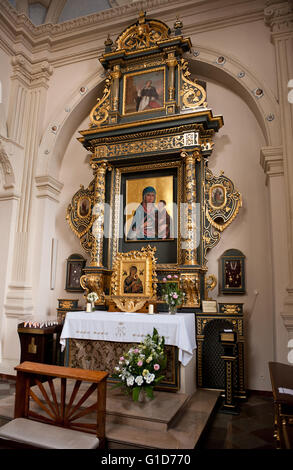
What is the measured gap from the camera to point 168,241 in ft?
20.0

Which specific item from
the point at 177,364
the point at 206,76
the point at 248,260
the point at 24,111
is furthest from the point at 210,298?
the point at 24,111

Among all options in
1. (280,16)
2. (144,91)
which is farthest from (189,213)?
(280,16)

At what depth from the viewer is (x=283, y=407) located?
98.5 inches

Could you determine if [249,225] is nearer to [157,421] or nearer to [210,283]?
[210,283]

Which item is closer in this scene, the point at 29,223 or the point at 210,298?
the point at 210,298

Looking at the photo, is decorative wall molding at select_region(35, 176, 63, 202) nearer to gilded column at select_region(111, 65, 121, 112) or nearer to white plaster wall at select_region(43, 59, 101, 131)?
white plaster wall at select_region(43, 59, 101, 131)

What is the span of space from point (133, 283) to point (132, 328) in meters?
1.20

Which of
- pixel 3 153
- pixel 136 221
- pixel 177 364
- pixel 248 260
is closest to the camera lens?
pixel 177 364

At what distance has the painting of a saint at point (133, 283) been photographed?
18.8ft

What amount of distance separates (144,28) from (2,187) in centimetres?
428

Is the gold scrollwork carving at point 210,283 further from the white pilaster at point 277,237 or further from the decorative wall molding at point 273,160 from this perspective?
the decorative wall molding at point 273,160

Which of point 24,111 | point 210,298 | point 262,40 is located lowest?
point 210,298

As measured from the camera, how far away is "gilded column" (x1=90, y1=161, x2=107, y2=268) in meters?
6.12

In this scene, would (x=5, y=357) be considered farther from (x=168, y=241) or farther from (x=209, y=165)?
(x=209, y=165)
